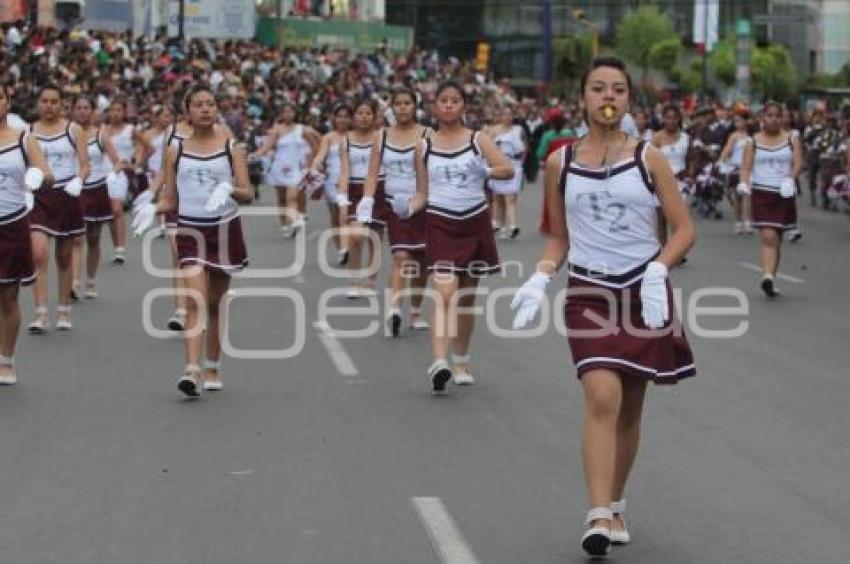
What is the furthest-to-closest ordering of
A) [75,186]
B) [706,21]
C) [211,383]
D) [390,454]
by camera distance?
1. [706,21]
2. [75,186]
3. [211,383]
4. [390,454]

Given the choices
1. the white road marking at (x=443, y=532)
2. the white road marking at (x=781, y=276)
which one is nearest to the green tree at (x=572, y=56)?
the white road marking at (x=781, y=276)

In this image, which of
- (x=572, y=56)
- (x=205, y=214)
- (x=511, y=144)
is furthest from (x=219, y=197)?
(x=572, y=56)

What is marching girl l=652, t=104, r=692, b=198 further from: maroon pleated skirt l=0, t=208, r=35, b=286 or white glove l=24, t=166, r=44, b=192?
white glove l=24, t=166, r=44, b=192

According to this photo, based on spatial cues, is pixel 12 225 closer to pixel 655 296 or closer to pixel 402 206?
pixel 402 206

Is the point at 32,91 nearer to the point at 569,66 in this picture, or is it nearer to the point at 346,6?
the point at 346,6

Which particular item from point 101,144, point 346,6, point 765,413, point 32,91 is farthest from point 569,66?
point 765,413

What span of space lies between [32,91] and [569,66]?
6495cm

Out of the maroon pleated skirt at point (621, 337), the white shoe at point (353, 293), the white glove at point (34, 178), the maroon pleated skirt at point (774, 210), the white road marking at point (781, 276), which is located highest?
the white glove at point (34, 178)

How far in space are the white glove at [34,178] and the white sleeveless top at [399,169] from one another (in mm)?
3499

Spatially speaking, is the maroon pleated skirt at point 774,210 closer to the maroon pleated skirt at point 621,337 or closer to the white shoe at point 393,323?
the white shoe at point 393,323

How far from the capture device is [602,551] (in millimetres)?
7539

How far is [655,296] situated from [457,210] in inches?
206

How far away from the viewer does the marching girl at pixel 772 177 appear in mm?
18656

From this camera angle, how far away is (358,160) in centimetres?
1912
